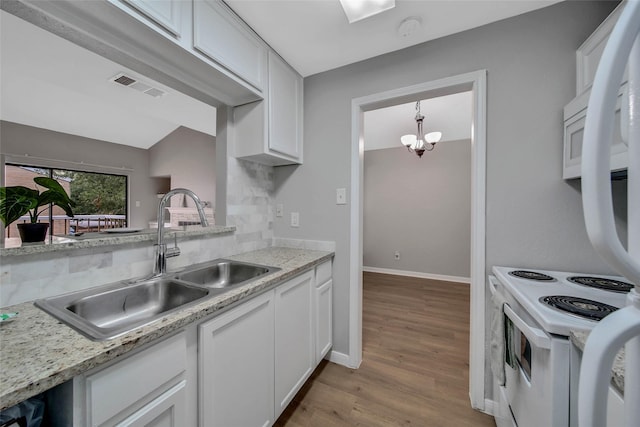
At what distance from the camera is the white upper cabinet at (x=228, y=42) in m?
1.16

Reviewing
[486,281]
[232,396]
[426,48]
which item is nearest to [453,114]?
[426,48]

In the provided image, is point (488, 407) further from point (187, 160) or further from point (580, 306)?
point (187, 160)

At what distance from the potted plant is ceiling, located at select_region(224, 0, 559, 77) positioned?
4.15ft

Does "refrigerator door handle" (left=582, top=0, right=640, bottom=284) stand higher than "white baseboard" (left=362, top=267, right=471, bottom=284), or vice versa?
"refrigerator door handle" (left=582, top=0, right=640, bottom=284)

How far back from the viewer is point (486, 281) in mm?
1428

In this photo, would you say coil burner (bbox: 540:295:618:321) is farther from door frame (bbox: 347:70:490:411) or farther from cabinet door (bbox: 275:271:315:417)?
cabinet door (bbox: 275:271:315:417)

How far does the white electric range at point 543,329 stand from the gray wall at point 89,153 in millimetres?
7110

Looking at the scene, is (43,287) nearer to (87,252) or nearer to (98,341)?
(87,252)

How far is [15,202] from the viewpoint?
0.86 m

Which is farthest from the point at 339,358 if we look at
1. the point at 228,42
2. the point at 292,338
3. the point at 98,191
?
the point at 98,191

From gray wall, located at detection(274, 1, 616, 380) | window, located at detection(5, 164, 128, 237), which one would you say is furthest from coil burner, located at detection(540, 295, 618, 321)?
window, located at detection(5, 164, 128, 237)

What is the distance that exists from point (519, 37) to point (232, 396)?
241cm

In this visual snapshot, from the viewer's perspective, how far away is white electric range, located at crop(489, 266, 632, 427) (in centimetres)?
73

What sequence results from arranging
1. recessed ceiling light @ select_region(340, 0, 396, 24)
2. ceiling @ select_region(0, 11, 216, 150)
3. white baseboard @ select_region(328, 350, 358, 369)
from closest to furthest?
recessed ceiling light @ select_region(340, 0, 396, 24) → white baseboard @ select_region(328, 350, 358, 369) → ceiling @ select_region(0, 11, 216, 150)
